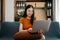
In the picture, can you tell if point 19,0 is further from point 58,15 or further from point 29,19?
point 29,19

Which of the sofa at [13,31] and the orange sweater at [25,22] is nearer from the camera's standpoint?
the orange sweater at [25,22]

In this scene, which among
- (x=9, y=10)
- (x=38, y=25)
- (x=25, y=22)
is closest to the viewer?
(x=38, y=25)

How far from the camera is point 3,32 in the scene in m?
4.06

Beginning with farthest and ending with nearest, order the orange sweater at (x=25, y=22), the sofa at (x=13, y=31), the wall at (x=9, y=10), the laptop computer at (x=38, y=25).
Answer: the wall at (x=9, y=10) → the sofa at (x=13, y=31) → the orange sweater at (x=25, y=22) → the laptop computer at (x=38, y=25)

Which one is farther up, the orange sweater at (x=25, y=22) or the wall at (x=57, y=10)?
the wall at (x=57, y=10)

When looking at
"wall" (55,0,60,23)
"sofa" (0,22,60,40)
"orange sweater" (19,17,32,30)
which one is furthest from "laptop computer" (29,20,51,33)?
"wall" (55,0,60,23)

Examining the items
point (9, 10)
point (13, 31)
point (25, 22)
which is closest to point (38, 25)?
point (25, 22)

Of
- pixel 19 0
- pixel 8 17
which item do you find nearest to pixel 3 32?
pixel 8 17

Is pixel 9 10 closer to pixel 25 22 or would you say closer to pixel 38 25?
pixel 25 22

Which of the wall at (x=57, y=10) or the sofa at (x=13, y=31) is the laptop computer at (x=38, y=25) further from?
the wall at (x=57, y=10)

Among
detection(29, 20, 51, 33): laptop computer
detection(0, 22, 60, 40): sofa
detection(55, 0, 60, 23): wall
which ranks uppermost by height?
detection(55, 0, 60, 23): wall

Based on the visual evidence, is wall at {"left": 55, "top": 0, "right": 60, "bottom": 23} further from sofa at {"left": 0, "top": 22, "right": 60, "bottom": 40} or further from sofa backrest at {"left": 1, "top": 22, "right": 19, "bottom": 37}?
sofa backrest at {"left": 1, "top": 22, "right": 19, "bottom": 37}

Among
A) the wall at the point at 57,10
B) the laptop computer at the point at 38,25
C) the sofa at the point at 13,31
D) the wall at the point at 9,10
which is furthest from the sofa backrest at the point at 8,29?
the wall at the point at 57,10

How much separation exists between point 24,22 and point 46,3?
11.3 ft
